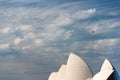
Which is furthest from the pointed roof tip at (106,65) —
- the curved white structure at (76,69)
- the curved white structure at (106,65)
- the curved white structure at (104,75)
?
the curved white structure at (76,69)

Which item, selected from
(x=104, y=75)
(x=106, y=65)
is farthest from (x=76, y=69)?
(x=104, y=75)

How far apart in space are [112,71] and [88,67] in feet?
23.3

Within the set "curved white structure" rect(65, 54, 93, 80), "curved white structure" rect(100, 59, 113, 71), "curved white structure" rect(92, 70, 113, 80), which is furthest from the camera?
"curved white structure" rect(65, 54, 93, 80)

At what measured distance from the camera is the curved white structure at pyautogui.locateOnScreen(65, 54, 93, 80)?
2297 inches

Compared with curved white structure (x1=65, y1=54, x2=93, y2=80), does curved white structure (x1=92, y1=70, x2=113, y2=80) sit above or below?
below

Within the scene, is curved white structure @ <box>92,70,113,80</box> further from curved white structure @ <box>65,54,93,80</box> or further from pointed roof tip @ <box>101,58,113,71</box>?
curved white structure @ <box>65,54,93,80</box>

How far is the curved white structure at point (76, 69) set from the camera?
58.3m

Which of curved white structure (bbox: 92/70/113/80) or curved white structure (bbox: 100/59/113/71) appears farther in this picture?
curved white structure (bbox: 100/59/113/71)

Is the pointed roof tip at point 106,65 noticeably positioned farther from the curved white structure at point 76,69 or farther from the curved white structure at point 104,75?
the curved white structure at point 76,69

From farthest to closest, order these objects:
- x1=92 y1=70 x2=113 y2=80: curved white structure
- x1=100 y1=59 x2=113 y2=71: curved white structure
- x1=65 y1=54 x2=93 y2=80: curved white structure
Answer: x1=65 y1=54 x2=93 y2=80: curved white structure, x1=100 y1=59 x2=113 y2=71: curved white structure, x1=92 y1=70 x2=113 y2=80: curved white structure

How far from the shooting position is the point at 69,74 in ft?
192

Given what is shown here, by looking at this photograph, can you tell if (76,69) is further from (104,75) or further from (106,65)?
(104,75)

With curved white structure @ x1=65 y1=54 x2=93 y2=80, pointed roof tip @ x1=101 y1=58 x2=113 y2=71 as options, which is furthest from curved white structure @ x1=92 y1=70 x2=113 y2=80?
curved white structure @ x1=65 y1=54 x2=93 y2=80

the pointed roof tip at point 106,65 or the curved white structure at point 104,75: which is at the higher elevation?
the pointed roof tip at point 106,65
